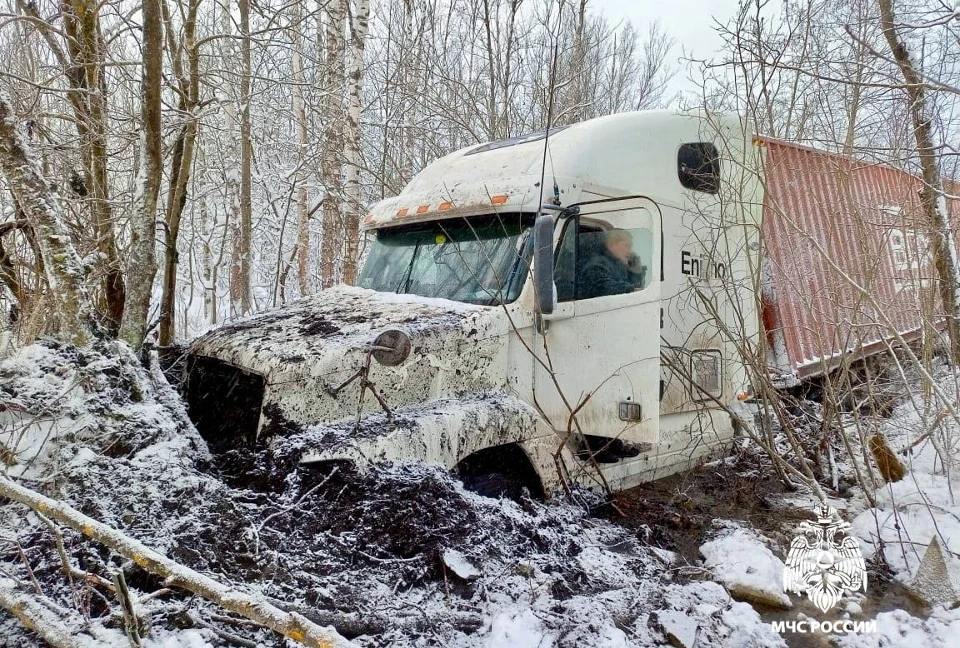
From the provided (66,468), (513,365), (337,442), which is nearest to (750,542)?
(513,365)

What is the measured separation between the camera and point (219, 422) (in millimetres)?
3842

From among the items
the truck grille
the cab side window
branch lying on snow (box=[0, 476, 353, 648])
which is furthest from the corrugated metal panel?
branch lying on snow (box=[0, 476, 353, 648])

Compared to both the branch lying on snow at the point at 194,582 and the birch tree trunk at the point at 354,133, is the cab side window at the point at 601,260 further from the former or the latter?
the birch tree trunk at the point at 354,133

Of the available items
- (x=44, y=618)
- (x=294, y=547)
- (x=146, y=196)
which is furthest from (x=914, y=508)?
(x=146, y=196)

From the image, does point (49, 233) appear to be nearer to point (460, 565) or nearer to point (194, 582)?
point (194, 582)

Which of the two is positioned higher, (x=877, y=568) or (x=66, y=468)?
(x=66, y=468)

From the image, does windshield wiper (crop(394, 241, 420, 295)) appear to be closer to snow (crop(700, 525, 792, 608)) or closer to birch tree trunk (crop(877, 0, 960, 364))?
snow (crop(700, 525, 792, 608))

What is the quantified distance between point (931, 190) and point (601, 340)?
3.64 metres

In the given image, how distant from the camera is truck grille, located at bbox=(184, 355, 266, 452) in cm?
358

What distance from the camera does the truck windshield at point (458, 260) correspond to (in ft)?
13.5

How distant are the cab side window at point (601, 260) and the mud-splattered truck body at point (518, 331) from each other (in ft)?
0.05

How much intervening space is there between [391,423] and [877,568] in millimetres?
3154

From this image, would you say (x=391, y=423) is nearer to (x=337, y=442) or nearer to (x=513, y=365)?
(x=337, y=442)

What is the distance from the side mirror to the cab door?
318 mm
